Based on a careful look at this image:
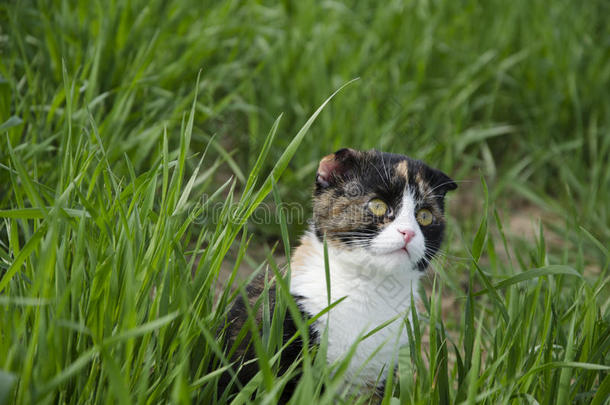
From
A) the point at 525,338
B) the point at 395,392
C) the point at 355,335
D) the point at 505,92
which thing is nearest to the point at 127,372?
the point at 355,335

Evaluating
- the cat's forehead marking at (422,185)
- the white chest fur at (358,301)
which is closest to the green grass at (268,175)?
the white chest fur at (358,301)

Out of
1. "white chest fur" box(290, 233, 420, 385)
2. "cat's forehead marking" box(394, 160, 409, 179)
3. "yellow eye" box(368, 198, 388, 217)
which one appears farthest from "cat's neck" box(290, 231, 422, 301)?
"cat's forehead marking" box(394, 160, 409, 179)

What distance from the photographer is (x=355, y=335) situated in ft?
4.75

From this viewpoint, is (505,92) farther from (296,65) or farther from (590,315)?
(590,315)

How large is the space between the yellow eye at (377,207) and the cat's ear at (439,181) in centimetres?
19

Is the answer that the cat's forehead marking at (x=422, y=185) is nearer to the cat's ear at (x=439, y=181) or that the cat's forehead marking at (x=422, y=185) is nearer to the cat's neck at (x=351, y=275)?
the cat's ear at (x=439, y=181)

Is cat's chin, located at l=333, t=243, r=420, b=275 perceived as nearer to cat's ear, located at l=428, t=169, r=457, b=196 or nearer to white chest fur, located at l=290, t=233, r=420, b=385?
white chest fur, located at l=290, t=233, r=420, b=385

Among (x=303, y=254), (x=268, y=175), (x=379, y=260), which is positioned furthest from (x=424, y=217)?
(x=268, y=175)

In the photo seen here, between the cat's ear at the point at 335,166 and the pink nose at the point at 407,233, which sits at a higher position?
the cat's ear at the point at 335,166

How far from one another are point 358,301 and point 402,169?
1.19 ft

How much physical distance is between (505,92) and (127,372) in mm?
3080

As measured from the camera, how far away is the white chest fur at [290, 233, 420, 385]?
4.77 ft

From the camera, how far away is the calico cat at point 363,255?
146 cm

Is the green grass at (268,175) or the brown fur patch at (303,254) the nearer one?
the green grass at (268,175)
